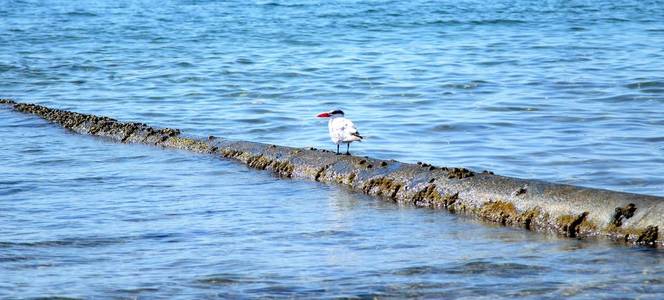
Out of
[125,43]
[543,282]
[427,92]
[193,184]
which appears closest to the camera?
[543,282]

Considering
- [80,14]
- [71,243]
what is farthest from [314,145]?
[80,14]

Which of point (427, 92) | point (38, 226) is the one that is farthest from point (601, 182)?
point (427, 92)

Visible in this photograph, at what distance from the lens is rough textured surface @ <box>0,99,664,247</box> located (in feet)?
23.3

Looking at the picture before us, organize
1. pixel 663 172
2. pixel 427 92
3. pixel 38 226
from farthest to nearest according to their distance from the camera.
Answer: pixel 427 92
pixel 663 172
pixel 38 226

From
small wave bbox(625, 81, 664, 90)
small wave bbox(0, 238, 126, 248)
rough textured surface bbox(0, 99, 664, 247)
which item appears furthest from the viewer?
small wave bbox(625, 81, 664, 90)

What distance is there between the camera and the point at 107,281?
6609mm

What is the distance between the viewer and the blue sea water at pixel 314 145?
6.62 metres

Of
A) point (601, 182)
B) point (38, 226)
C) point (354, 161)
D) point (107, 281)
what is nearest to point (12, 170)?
point (38, 226)

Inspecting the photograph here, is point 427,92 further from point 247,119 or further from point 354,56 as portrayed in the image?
point 354,56

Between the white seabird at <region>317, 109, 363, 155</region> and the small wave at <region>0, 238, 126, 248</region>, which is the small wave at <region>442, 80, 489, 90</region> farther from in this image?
the small wave at <region>0, 238, 126, 248</region>

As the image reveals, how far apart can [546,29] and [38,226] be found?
28049 mm

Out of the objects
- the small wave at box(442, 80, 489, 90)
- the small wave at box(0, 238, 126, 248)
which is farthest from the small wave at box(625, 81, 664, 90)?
the small wave at box(0, 238, 126, 248)

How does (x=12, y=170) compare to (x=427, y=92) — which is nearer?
(x=12, y=170)

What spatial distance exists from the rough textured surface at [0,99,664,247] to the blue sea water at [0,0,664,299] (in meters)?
0.14
